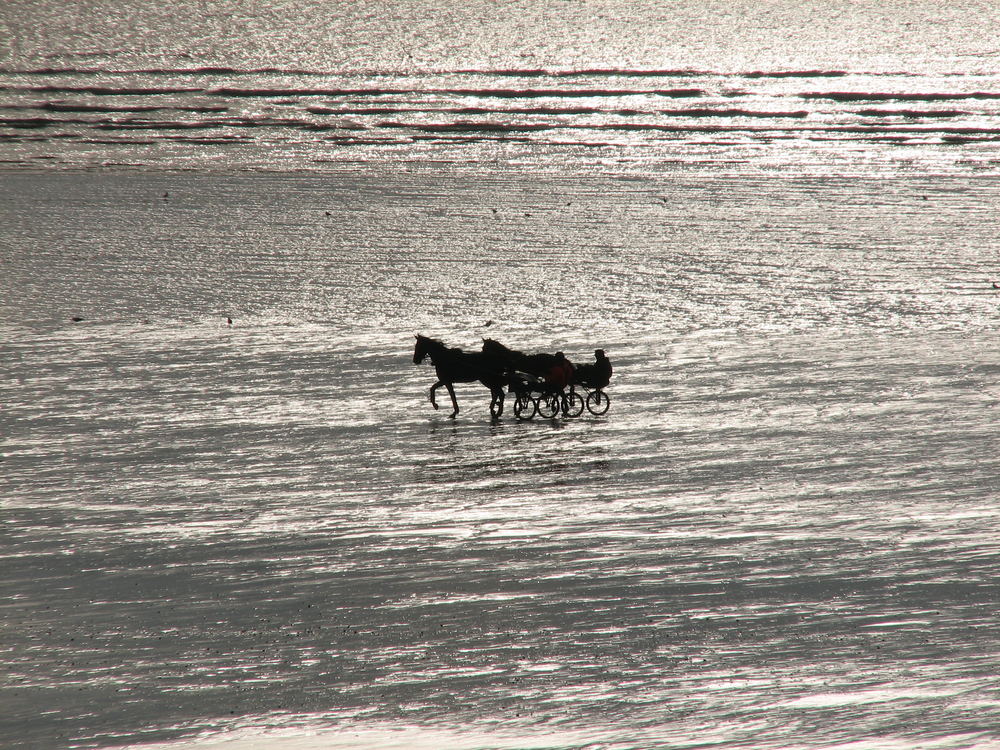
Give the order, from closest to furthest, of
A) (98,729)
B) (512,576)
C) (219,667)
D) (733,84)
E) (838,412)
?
(98,729) → (219,667) → (512,576) → (838,412) → (733,84)

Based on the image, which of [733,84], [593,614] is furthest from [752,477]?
[733,84]

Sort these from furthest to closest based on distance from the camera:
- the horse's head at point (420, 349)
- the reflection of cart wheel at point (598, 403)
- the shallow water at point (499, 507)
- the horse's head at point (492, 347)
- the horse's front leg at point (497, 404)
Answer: the reflection of cart wheel at point (598, 403), the horse's front leg at point (497, 404), the horse's head at point (420, 349), the horse's head at point (492, 347), the shallow water at point (499, 507)

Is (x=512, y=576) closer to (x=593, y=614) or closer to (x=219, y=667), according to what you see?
(x=593, y=614)

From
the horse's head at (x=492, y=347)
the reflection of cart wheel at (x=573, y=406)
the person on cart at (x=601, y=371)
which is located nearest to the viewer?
the horse's head at (x=492, y=347)

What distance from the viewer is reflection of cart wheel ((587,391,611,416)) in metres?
16.6

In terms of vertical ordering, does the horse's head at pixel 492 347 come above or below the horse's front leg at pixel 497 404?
above

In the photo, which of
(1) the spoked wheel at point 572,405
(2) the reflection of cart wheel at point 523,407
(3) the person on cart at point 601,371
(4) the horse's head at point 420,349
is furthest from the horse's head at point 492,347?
(1) the spoked wheel at point 572,405

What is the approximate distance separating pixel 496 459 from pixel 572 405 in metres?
2.48

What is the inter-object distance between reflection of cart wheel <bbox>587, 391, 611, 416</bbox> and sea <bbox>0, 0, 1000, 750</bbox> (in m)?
0.27

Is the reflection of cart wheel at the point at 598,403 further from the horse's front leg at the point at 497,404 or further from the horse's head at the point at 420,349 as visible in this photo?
the horse's head at the point at 420,349

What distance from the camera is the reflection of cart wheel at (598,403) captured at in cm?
1656

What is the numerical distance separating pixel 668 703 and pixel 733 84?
221 ft

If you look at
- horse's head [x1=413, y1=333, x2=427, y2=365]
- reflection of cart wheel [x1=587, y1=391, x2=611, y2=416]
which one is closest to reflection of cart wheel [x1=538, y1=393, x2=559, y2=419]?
reflection of cart wheel [x1=587, y1=391, x2=611, y2=416]

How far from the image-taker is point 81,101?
61031 millimetres
